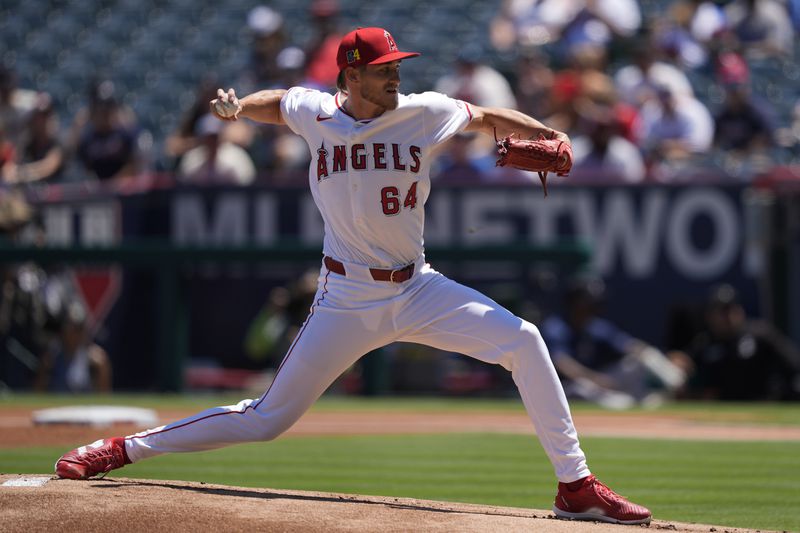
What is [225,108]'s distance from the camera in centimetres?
514

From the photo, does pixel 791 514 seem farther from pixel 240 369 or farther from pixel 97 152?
pixel 97 152

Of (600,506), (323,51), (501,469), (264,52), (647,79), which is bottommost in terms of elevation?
(501,469)

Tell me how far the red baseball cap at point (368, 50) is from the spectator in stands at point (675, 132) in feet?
26.9

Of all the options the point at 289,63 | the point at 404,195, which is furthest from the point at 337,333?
the point at 289,63

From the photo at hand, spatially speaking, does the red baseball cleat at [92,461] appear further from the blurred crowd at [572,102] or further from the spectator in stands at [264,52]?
the spectator in stands at [264,52]

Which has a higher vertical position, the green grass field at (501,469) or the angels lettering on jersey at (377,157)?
the angels lettering on jersey at (377,157)

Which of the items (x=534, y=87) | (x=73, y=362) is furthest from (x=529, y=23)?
(x=73, y=362)

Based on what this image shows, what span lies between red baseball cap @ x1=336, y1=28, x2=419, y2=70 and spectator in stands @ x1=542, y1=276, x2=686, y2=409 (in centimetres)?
707

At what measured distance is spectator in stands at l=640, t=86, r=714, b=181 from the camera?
42.8 ft

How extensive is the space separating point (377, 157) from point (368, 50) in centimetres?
39

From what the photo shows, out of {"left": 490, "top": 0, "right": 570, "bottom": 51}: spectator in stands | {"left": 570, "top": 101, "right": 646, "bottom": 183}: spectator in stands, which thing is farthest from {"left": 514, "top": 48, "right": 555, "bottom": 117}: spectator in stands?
{"left": 490, "top": 0, "right": 570, "bottom": 51}: spectator in stands

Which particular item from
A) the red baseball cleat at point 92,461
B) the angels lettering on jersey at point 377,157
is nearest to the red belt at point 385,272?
the angels lettering on jersey at point 377,157

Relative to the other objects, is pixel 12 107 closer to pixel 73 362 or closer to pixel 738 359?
pixel 73 362

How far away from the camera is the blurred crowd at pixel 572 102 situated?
518 inches
